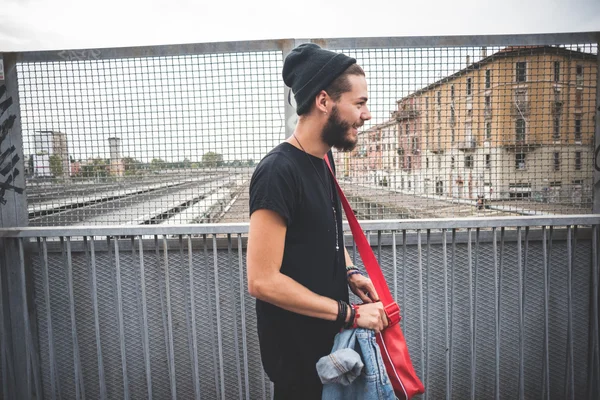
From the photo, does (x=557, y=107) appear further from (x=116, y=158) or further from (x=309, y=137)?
(x=116, y=158)

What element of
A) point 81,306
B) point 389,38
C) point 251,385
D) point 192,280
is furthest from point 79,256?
point 389,38

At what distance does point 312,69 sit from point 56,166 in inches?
100

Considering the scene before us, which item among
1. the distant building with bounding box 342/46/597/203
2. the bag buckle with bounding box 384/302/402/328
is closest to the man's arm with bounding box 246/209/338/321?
the bag buckle with bounding box 384/302/402/328

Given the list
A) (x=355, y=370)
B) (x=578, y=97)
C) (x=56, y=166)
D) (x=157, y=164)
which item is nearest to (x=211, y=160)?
(x=157, y=164)

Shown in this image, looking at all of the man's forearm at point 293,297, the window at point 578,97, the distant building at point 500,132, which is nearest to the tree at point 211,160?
the distant building at point 500,132

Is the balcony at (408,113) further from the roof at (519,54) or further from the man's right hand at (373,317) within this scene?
the man's right hand at (373,317)

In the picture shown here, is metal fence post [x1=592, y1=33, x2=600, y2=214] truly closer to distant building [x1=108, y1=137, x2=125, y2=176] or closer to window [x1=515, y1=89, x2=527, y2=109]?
window [x1=515, y1=89, x2=527, y2=109]

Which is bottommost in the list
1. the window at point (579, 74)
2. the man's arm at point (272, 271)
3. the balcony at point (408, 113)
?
the man's arm at point (272, 271)

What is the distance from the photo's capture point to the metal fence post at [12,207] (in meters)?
2.95

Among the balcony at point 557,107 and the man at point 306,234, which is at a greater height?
the balcony at point 557,107

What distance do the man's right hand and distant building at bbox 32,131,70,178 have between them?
108 inches

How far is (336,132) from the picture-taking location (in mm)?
1741

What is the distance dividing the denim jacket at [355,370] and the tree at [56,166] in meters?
2.75

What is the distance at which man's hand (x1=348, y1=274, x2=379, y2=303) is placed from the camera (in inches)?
73.9
